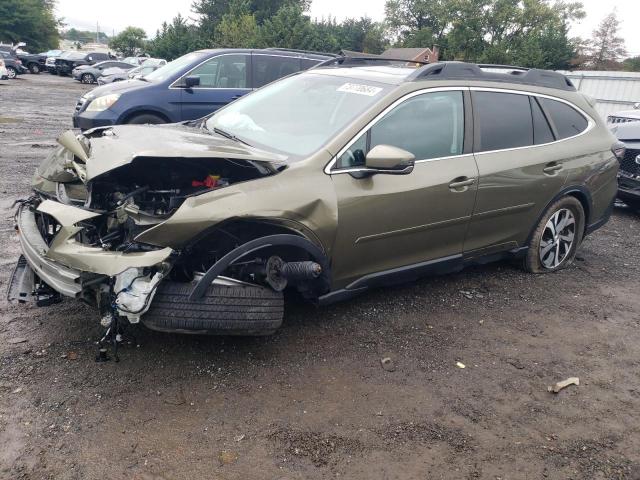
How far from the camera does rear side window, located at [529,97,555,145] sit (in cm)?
467

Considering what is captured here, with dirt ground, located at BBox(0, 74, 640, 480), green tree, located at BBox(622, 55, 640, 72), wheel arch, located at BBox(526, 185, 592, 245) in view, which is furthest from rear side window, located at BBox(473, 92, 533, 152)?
green tree, located at BBox(622, 55, 640, 72)

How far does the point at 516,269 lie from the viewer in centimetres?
523

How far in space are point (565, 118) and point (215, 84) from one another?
19.4ft

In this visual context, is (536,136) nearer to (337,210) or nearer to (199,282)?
(337,210)

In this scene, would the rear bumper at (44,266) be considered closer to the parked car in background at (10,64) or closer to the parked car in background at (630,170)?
the parked car in background at (630,170)

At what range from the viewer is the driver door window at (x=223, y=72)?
29.6 ft

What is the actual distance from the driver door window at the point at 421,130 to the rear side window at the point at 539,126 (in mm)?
862

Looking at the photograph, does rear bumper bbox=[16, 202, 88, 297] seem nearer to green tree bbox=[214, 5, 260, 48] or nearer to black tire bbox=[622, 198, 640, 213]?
black tire bbox=[622, 198, 640, 213]

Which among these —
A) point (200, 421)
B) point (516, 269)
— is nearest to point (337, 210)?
point (200, 421)

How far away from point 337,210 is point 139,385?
61.0 inches

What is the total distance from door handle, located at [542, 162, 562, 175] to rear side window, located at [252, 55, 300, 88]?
19.2 feet

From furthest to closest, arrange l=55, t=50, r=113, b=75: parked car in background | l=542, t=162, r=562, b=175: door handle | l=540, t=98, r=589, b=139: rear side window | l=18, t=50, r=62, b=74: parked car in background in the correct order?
l=18, t=50, r=62, b=74: parked car in background < l=55, t=50, r=113, b=75: parked car in background < l=540, t=98, r=589, b=139: rear side window < l=542, t=162, r=562, b=175: door handle

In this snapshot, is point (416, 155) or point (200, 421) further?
point (416, 155)

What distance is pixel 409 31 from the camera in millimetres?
62844
